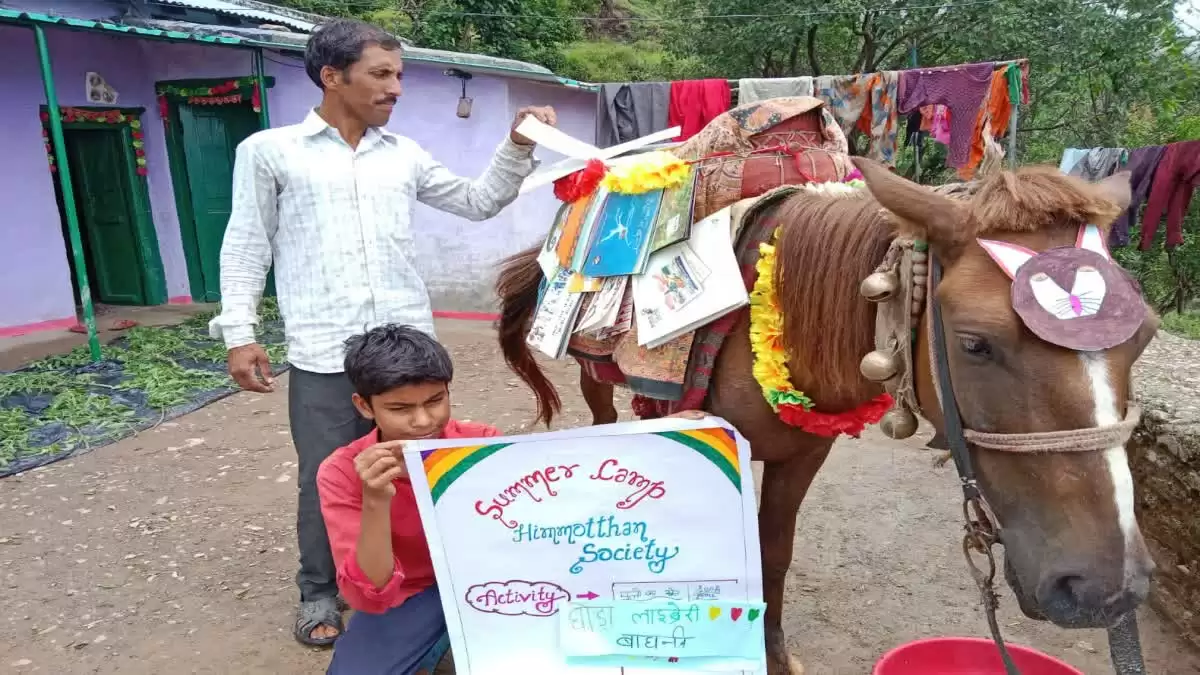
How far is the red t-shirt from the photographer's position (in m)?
1.69

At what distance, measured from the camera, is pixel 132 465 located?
4.39m

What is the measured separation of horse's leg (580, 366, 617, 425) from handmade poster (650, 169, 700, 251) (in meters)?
1.31

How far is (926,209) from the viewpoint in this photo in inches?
51.9

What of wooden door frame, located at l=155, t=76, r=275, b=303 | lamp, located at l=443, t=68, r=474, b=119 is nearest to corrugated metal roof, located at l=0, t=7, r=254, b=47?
wooden door frame, located at l=155, t=76, r=275, b=303

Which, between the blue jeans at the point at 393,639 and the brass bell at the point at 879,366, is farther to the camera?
the blue jeans at the point at 393,639

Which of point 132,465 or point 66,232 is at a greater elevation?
point 66,232

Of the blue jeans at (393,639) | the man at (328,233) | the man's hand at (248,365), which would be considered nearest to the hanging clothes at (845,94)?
the man at (328,233)

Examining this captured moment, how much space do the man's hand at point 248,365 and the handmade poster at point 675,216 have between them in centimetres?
122

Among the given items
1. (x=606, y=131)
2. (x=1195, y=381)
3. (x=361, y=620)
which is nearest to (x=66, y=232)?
(x=606, y=131)

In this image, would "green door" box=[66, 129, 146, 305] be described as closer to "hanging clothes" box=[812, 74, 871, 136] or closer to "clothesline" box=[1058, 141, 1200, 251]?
"hanging clothes" box=[812, 74, 871, 136]

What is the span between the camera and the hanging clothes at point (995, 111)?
5.96 m

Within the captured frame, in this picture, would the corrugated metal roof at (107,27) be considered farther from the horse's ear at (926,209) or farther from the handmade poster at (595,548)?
the horse's ear at (926,209)

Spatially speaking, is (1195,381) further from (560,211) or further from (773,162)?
(560,211)

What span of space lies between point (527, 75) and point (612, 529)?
6.51m
